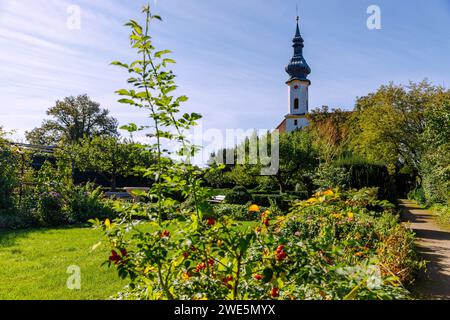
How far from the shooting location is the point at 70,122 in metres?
37.7

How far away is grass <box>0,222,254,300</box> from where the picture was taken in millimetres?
4168

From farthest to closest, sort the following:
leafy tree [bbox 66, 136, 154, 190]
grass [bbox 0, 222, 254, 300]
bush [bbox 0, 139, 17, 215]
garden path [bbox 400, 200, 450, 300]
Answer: leafy tree [bbox 66, 136, 154, 190], bush [bbox 0, 139, 17, 215], garden path [bbox 400, 200, 450, 300], grass [bbox 0, 222, 254, 300]

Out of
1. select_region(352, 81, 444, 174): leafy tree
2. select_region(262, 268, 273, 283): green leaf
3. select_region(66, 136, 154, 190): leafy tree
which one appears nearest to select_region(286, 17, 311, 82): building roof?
select_region(352, 81, 444, 174): leafy tree

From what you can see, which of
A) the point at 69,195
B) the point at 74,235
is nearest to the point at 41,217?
the point at 69,195

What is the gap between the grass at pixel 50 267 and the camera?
417cm

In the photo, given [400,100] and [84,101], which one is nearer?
[400,100]

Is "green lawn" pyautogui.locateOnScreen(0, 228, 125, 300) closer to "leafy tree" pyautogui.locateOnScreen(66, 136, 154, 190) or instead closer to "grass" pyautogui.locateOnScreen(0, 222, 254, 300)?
"grass" pyautogui.locateOnScreen(0, 222, 254, 300)

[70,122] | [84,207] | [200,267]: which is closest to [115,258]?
[200,267]

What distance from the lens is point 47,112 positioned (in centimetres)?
3709

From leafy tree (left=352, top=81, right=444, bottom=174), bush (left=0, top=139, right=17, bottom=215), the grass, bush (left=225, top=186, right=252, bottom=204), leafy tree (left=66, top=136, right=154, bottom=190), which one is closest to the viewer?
the grass

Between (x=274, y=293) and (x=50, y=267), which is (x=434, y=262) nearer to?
(x=274, y=293)
